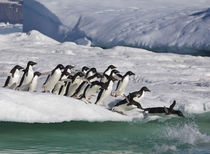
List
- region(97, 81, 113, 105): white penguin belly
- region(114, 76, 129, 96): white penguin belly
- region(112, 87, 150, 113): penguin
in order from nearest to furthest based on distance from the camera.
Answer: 1. region(112, 87, 150, 113): penguin
2. region(97, 81, 113, 105): white penguin belly
3. region(114, 76, 129, 96): white penguin belly

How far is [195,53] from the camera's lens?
21.1 metres

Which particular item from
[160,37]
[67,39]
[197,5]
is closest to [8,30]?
[67,39]

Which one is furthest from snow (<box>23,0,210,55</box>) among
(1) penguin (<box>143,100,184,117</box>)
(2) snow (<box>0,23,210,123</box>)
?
(1) penguin (<box>143,100,184,117</box>)

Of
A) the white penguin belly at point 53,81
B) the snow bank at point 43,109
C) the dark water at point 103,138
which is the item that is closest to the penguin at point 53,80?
the white penguin belly at point 53,81

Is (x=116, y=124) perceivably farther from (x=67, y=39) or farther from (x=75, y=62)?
(x=67, y=39)

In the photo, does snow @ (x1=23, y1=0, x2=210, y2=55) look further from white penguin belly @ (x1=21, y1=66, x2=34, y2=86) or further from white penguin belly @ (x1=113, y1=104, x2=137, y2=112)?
white penguin belly @ (x1=113, y1=104, x2=137, y2=112)

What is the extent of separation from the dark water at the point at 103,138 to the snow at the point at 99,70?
215 mm

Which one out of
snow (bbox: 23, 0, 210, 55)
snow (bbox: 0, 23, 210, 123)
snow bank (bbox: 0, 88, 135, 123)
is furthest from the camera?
snow (bbox: 23, 0, 210, 55)

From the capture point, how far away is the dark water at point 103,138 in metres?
6.60

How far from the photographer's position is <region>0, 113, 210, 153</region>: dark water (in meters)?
6.60

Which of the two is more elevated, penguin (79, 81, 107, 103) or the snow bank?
the snow bank

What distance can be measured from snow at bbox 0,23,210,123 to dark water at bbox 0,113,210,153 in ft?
0.70

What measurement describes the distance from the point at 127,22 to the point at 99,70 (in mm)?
6819

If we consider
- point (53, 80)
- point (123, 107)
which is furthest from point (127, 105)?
point (53, 80)
